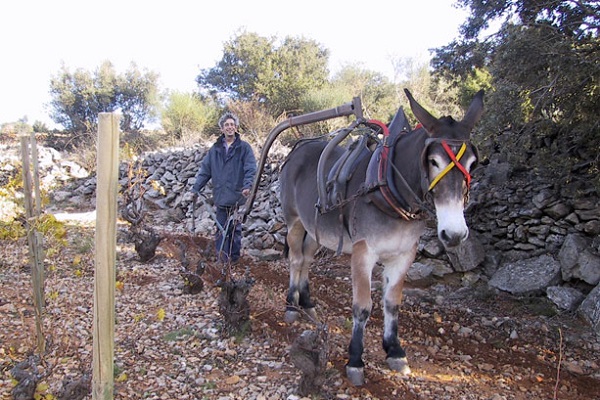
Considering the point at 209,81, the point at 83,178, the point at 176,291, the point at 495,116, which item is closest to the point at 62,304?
the point at 176,291

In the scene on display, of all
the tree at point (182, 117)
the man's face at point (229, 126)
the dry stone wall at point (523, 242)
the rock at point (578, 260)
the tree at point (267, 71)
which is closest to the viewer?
the rock at point (578, 260)

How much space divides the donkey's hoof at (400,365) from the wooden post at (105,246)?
1.92 meters

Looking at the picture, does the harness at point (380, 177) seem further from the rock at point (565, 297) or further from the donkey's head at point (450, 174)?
the rock at point (565, 297)

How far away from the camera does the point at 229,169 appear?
5.16m

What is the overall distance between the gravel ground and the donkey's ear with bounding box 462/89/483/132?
1.70 m

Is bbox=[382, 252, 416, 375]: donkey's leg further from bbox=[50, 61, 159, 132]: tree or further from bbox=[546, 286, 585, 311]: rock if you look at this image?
bbox=[50, 61, 159, 132]: tree

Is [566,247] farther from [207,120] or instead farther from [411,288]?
[207,120]

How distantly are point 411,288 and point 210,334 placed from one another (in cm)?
255

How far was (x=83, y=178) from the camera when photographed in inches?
488

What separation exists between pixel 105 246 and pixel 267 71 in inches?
647

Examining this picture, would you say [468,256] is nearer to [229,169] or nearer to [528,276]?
[528,276]

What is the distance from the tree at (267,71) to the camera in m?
16.1

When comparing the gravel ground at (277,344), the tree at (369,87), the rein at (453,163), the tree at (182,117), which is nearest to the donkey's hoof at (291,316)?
the gravel ground at (277,344)

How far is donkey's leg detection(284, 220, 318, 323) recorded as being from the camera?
4090 millimetres
